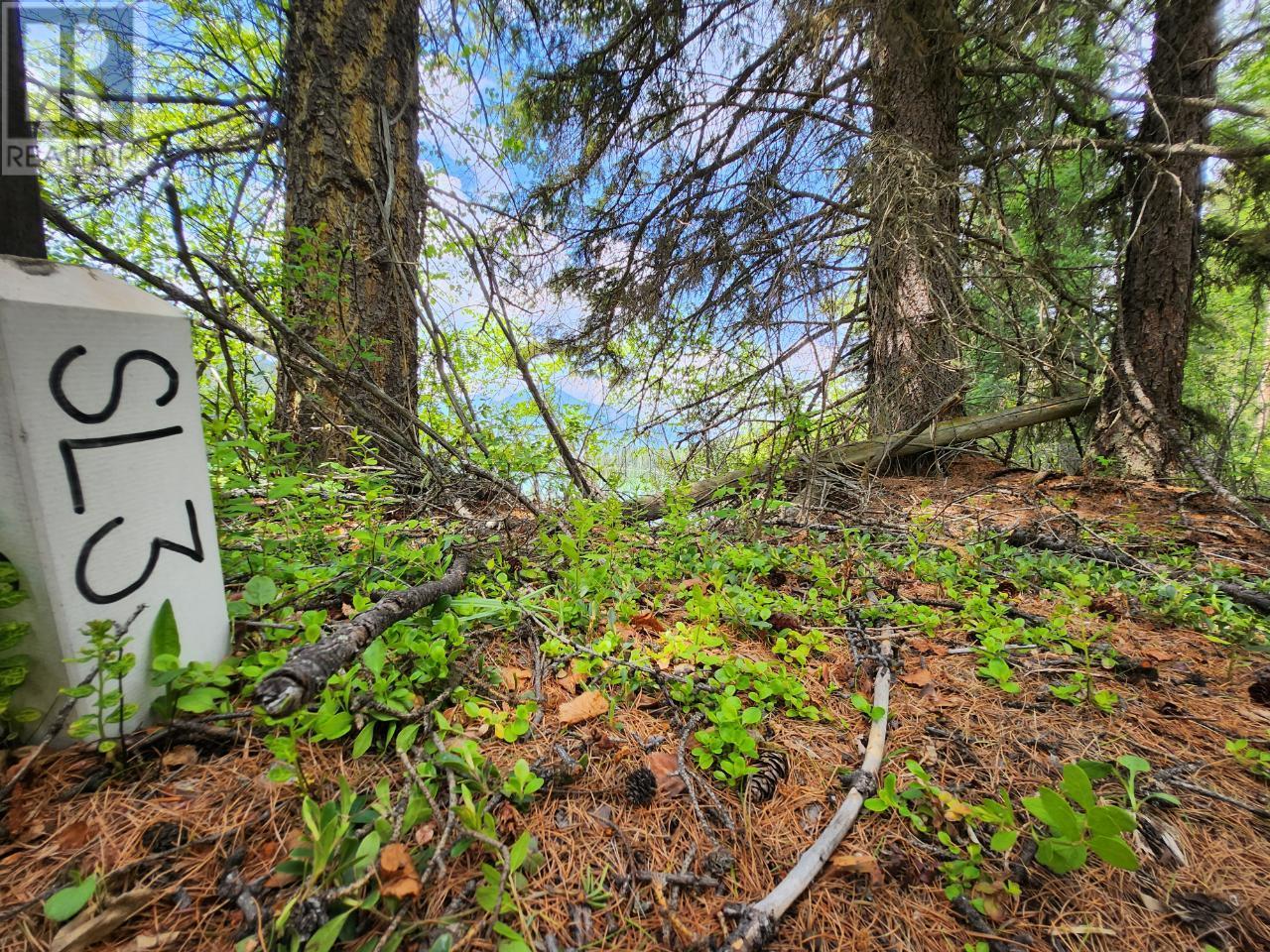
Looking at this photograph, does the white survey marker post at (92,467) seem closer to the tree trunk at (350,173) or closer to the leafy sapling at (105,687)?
the leafy sapling at (105,687)

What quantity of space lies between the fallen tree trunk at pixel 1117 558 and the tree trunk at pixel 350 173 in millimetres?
3831

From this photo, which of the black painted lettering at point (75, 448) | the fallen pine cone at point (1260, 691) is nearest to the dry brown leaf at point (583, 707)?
the black painted lettering at point (75, 448)

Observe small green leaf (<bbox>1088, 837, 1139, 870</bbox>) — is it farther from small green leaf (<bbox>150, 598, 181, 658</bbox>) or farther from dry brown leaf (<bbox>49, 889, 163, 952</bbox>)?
small green leaf (<bbox>150, 598, 181, 658</bbox>)

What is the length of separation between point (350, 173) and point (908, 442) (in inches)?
182

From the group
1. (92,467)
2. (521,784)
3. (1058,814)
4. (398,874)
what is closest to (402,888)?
(398,874)

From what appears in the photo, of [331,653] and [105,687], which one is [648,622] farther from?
[105,687]

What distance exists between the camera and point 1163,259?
4.35 m

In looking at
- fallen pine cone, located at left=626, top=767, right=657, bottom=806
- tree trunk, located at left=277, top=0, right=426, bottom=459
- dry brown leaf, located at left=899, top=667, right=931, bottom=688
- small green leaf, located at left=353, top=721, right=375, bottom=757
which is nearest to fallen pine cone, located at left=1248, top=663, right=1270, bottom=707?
dry brown leaf, located at left=899, top=667, right=931, bottom=688

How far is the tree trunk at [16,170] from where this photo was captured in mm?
1137

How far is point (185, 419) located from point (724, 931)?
5.72ft

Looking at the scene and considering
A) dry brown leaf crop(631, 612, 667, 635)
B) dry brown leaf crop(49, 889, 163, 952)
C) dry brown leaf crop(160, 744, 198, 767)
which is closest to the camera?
dry brown leaf crop(49, 889, 163, 952)

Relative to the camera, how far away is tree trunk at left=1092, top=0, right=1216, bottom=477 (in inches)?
161

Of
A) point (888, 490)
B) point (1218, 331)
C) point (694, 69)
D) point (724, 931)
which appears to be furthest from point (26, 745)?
point (1218, 331)

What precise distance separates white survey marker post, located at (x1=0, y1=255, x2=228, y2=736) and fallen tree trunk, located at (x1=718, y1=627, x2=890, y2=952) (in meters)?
1.43
